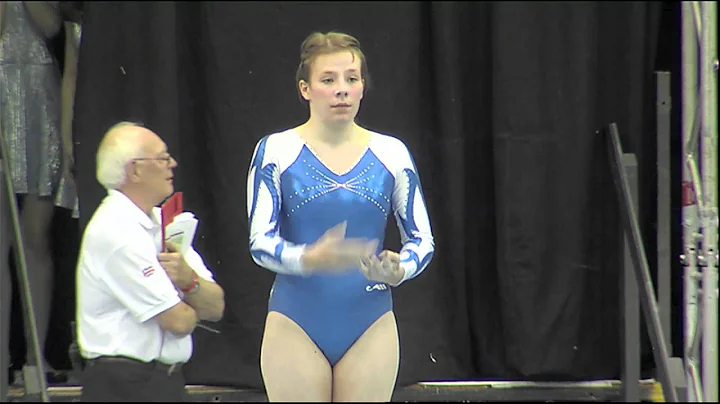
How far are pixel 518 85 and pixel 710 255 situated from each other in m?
0.62

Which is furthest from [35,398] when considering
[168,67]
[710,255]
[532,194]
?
[710,255]

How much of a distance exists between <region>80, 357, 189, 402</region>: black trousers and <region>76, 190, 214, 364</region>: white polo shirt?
16 millimetres

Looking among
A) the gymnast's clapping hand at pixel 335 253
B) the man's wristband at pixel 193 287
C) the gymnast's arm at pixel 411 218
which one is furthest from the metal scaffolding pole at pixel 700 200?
the man's wristband at pixel 193 287

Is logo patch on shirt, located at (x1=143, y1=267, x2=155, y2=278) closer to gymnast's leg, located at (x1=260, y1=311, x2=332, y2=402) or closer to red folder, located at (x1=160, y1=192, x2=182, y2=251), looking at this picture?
red folder, located at (x1=160, y1=192, x2=182, y2=251)

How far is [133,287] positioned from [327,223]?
1.19ft

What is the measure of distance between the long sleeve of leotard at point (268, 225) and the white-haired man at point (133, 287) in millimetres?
146

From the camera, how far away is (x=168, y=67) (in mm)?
2191

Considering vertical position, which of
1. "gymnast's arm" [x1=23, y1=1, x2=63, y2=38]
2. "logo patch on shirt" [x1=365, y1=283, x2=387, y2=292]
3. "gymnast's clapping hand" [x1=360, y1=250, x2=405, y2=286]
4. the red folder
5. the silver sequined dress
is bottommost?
"logo patch on shirt" [x1=365, y1=283, x2=387, y2=292]

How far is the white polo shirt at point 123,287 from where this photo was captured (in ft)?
6.08

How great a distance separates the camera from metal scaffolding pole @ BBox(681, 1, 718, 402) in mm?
2047

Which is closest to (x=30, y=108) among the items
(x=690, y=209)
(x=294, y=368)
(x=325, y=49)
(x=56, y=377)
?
(x=56, y=377)

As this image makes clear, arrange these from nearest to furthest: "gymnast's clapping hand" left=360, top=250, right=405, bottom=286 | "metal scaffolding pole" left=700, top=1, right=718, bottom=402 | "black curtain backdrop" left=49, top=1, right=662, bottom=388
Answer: "gymnast's clapping hand" left=360, top=250, right=405, bottom=286 < "metal scaffolding pole" left=700, top=1, right=718, bottom=402 < "black curtain backdrop" left=49, top=1, right=662, bottom=388

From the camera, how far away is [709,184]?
2055 mm

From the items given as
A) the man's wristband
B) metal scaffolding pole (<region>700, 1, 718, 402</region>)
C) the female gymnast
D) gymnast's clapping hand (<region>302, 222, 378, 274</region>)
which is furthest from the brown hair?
metal scaffolding pole (<region>700, 1, 718, 402</region>)
